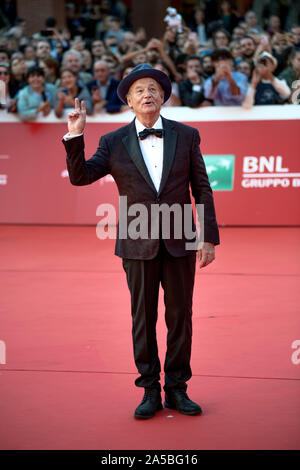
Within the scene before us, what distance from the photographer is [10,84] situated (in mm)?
10328

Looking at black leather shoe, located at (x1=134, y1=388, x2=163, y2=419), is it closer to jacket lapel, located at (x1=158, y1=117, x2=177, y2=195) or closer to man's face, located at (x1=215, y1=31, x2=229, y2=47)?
jacket lapel, located at (x1=158, y1=117, x2=177, y2=195)

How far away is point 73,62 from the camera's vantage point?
1037cm

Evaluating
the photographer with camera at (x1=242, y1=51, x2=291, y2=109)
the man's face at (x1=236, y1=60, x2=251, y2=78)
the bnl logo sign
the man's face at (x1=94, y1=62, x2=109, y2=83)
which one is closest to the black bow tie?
the bnl logo sign

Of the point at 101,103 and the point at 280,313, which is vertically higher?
the point at 101,103

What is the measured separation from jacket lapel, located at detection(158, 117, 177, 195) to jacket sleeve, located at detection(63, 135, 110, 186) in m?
0.33

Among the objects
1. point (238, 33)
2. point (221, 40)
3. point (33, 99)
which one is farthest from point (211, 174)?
point (238, 33)

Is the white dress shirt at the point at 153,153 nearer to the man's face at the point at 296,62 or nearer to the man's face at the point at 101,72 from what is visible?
the man's face at the point at 296,62

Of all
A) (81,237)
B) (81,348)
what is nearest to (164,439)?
(81,348)

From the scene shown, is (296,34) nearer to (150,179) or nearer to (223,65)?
(223,65)

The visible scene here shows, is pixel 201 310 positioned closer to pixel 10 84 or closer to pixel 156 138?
pixel 156 138

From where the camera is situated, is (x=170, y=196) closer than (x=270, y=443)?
No

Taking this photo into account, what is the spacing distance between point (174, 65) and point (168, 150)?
7.31 metres

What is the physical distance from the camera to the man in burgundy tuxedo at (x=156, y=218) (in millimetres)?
3457

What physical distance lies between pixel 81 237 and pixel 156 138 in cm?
578
